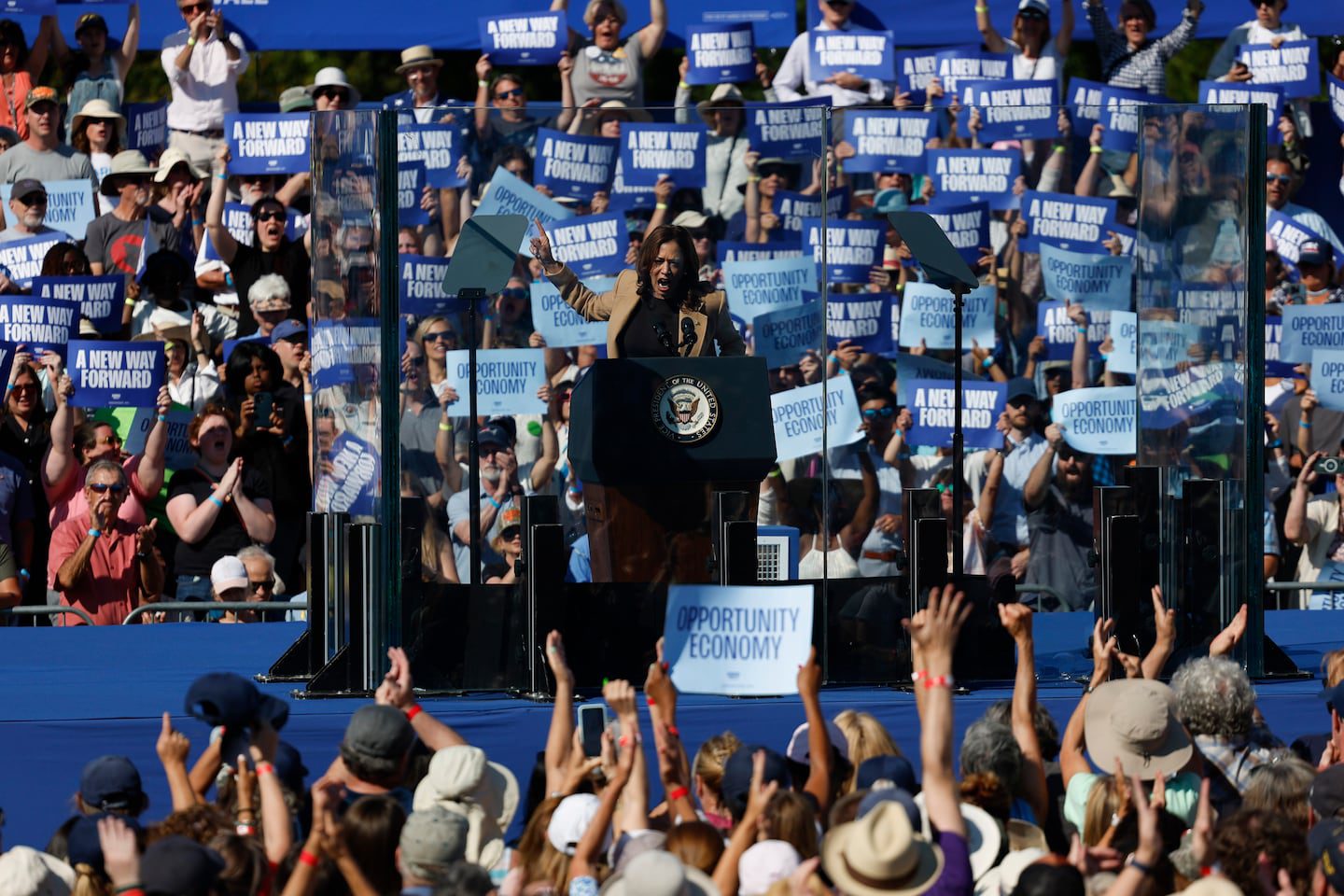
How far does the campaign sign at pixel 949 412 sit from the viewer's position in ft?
35.0

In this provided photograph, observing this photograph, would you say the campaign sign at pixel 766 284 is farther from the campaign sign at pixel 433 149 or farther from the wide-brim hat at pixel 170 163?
the wide-brim hat at pixel 170 163

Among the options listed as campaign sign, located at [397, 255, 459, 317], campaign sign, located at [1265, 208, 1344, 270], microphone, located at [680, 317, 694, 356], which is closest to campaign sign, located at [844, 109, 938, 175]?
microphone, located at [680, 317, 694, 356]

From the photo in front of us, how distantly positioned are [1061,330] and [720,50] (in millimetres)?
5929

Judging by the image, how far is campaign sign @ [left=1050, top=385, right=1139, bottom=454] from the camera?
1055 cm

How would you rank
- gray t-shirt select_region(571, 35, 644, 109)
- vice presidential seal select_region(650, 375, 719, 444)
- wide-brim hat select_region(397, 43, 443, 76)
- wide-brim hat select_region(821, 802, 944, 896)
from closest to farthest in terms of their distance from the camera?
wide-brim hat select_region(821, 802, 944, 896) < vice presidential seal select_region(650, 375, 719, 444) < wide-brim hat select_region(397, 43, 443, 76) < gray t-shirt select_region(571, 35, 644, 109)

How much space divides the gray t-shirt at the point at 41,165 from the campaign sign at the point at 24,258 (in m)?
0.86

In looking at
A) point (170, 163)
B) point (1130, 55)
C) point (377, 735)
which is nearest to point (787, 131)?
point (377, 735)

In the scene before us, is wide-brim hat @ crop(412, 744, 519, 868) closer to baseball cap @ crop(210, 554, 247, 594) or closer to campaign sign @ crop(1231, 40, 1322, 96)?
baseball cap @ crop(210, 554, 247, 594)

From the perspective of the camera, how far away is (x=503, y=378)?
1016 cm

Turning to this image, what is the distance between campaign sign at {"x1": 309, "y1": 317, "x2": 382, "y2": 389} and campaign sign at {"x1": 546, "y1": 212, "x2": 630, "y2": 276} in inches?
34.5

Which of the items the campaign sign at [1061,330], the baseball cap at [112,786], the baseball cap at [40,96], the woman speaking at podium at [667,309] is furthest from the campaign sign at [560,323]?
the baseball cap at [40,96]

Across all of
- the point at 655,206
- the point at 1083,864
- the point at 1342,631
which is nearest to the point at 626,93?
the point at 655,206

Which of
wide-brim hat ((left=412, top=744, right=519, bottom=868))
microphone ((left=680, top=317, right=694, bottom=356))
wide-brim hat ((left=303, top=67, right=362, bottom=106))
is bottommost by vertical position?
wide-brim hat ((left=412, top=744, right=519, bottom=868))

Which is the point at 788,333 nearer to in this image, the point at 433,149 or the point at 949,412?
the point at 949,412
